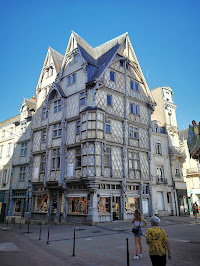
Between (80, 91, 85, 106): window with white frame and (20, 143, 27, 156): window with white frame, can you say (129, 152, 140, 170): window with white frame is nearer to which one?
(80, 91, 85, 106): window with white frame

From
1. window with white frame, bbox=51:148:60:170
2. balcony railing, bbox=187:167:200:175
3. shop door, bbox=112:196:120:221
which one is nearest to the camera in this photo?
shop door, bbox=112:196:120:221

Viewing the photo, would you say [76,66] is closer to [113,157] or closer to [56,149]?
[56,149]

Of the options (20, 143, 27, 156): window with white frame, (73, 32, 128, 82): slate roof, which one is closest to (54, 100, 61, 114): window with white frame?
(73, 32, 128, 82): slate roof

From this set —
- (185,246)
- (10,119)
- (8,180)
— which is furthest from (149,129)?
(10,119)

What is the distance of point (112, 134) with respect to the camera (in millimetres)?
21078

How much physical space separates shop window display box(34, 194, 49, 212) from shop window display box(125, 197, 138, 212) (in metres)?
8.25

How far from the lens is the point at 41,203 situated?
23188 mm

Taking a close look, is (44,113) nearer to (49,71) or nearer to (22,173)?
(49,71)

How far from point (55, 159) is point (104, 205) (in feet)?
21.9

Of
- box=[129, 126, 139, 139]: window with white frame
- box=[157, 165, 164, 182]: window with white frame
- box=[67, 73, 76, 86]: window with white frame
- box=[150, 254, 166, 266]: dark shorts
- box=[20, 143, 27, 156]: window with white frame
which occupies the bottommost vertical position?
box=[150, 254, 166, 266]: dark shorts

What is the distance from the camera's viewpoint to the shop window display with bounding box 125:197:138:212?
2098cm

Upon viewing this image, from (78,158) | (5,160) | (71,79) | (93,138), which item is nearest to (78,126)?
(93,138)

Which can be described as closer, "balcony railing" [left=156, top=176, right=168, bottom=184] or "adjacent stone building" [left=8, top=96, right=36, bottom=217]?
"adjacent stone building" [left=8, top=96, right=36, bottom=217]

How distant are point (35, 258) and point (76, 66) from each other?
1938 centimetres
